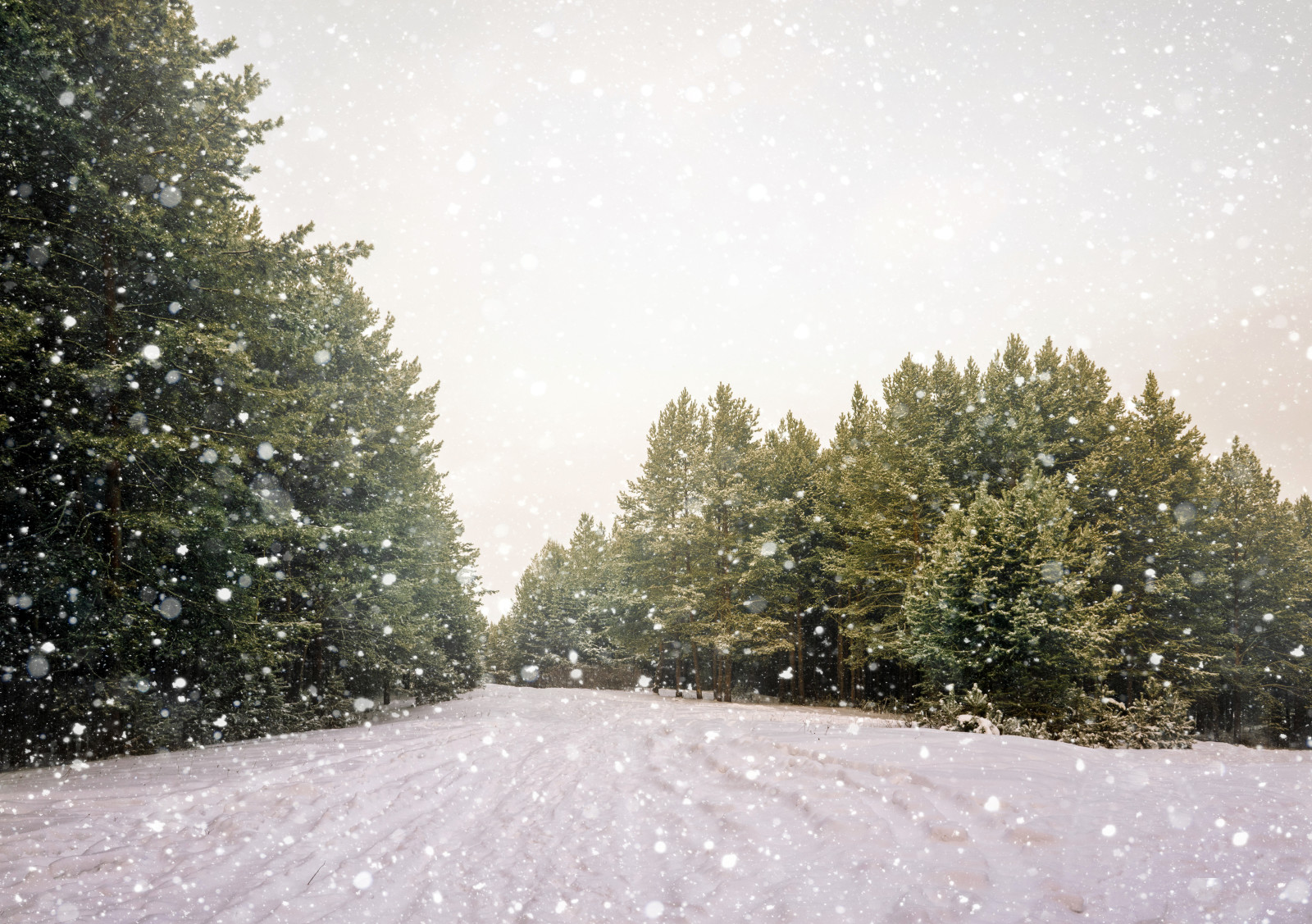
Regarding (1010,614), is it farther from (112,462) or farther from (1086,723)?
(112,462)

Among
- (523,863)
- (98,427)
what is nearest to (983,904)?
(523,863)

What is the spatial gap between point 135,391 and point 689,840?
13596 mm

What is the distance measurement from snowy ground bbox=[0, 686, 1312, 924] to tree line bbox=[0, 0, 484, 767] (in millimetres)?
2327

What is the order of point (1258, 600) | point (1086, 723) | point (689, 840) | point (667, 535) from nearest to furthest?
point (689, 840) → point (1086, 723) → point (1258, 600) → point (667, 535)

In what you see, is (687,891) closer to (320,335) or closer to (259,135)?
(320,335)

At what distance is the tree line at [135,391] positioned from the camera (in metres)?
11.0

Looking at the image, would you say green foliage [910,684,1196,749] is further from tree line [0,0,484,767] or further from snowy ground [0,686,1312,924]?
tree line [0,0,484,767]

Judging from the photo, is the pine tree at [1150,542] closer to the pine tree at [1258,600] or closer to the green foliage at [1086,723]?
the pine tree at [1258,600]

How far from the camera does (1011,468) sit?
28891 millimetres

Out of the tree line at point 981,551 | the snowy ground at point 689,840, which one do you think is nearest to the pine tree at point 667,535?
the tree line at point 981,551

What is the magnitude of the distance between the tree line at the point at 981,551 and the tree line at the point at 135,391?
19.4 m

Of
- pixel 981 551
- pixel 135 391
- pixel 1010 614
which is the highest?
pixel 135 391

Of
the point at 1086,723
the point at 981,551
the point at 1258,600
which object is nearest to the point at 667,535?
the point at 981,551

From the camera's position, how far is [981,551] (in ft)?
62.2
